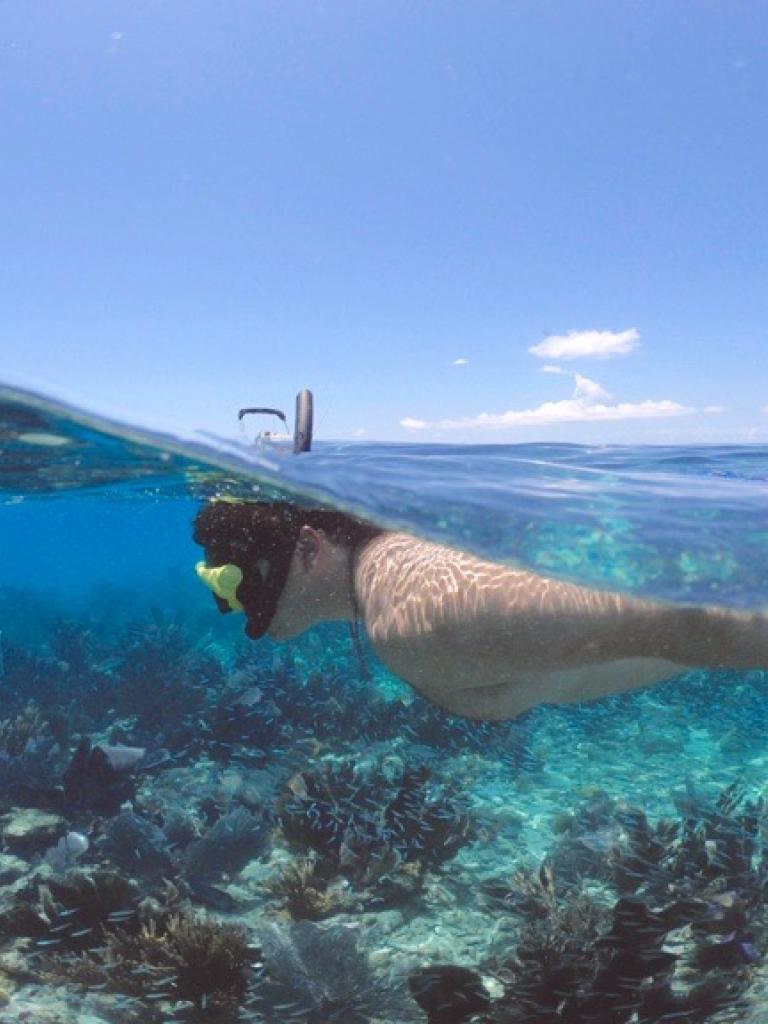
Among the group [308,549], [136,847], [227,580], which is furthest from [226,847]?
[308,549]

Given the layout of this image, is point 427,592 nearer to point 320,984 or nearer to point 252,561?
point 252,561

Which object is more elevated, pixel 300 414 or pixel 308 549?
pixel 300 414

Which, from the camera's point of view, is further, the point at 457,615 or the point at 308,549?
the point at 308,549

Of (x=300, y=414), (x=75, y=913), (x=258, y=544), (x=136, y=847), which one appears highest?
(x=300, y=414)

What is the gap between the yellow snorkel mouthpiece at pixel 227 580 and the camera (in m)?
4.39

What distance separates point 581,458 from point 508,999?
288 inches

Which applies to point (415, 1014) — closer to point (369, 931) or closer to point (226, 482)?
point (369, 931)

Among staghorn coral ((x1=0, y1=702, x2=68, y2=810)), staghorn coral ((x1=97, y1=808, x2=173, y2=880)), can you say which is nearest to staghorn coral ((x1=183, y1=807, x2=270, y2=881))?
staghorn coral ((x1=97, y1=808, x2=173, y2=880))

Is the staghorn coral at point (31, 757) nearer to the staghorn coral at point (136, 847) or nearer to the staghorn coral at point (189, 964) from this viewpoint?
the staghorn coral at point (136, 847)

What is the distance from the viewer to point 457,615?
11.1ft

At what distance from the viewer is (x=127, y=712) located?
43.4 feet

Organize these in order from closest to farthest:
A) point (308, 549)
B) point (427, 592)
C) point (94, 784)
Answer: point (427, 592)
point (308, 549)
point (94, 784)

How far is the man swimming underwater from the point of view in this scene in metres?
3.19

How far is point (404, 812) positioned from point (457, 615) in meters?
5.68
